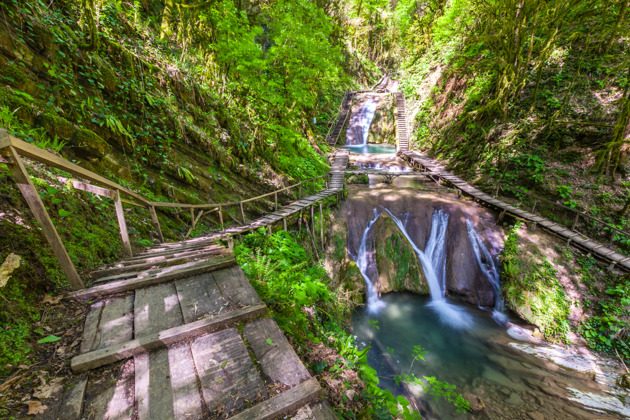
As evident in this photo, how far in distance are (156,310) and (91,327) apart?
39 centimetres

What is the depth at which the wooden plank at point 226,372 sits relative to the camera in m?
1.36

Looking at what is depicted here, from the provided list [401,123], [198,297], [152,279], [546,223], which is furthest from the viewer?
[401,123]

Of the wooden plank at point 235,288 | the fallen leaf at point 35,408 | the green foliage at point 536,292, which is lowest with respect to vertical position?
the green foliage at point 536,292

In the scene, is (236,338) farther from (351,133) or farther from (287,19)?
(351,133)

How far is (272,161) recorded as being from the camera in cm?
1027

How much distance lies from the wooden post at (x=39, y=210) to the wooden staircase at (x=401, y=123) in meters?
20.2

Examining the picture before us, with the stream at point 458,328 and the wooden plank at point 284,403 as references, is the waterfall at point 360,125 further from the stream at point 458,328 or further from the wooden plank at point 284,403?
the wooden plank at point 284,403

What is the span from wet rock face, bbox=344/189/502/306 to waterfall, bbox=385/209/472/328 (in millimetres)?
150

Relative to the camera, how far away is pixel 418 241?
33.2 ft

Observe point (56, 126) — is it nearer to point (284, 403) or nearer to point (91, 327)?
point (91, 327)

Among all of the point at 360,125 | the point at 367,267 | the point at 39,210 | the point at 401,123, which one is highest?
the point at 360,125

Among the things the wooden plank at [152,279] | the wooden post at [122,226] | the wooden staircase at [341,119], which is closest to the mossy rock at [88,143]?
the wooden post at [122,226]

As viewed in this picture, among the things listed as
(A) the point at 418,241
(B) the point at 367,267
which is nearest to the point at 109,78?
(B) the point at 367,267

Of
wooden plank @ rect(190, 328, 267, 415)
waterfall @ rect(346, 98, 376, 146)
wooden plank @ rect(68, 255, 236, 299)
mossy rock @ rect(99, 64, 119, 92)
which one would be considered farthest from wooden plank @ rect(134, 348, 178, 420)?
waterfall @ rect(346, 98, 376, 146)
